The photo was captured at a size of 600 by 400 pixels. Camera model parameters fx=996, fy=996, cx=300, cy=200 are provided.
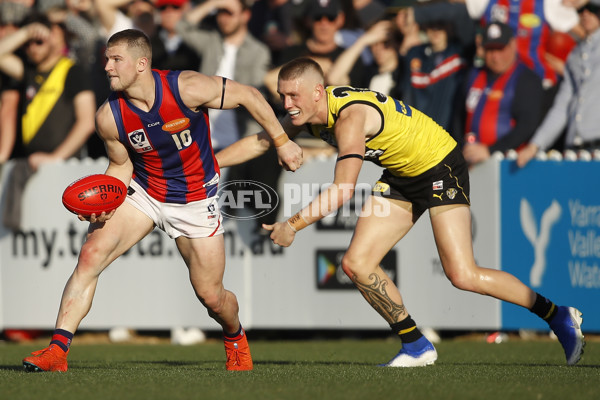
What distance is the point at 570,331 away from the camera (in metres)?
7.39

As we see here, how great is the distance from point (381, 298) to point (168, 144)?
78.1 inches

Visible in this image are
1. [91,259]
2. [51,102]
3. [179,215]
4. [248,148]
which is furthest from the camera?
[51,102]

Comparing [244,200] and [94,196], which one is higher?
[94,196]

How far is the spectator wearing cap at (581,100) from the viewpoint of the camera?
10250 mm

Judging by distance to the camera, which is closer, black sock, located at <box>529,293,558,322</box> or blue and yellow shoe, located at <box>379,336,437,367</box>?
black sock, located at <box>529,293,558,322</box>

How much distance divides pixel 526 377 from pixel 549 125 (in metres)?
4.35

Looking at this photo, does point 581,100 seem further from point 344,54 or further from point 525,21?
point 344,54

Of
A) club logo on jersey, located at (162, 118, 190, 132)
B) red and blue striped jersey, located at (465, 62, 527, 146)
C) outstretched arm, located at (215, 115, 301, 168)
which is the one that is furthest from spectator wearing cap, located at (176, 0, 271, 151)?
club logo on jersey, located at (162, 118, 190, 132)

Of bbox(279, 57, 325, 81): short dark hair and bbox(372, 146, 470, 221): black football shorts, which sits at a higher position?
bbox(279, 57, 325, 81): short dark hair

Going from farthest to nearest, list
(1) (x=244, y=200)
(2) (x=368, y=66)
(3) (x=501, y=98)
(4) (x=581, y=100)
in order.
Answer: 1. (2) (x=368, y=66)
2. (1) (x=244, y=200)
3. (3) (x=501, y=98)
4. (4) (x=581, y=100)

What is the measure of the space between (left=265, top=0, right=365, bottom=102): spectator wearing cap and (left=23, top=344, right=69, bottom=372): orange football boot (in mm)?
5164

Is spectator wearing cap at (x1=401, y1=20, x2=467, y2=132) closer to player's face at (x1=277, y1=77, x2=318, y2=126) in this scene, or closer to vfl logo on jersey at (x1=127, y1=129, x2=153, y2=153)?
player's face at (x1=277, y1=77, x2=318, y2=126)

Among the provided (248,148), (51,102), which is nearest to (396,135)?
(248,148)

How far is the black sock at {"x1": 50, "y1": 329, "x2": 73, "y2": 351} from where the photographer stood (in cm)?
695
